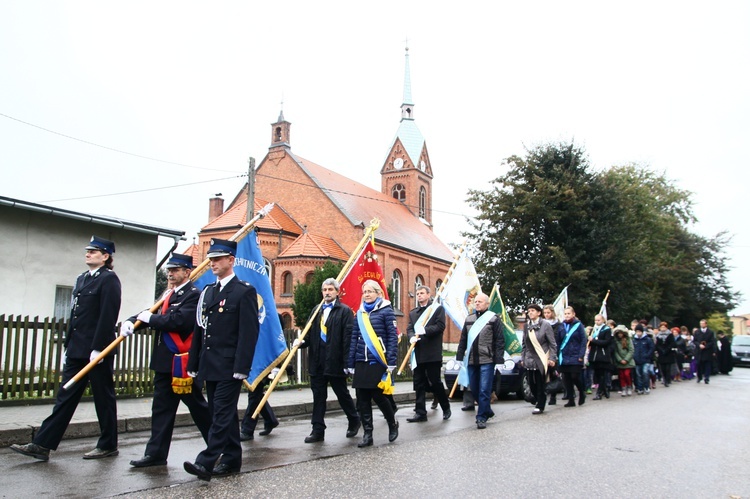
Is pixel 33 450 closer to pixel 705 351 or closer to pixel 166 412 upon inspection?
pixel 166 412

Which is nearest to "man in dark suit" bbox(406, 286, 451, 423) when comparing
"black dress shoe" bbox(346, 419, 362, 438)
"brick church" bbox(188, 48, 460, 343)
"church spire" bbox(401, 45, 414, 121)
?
"black dress shoe" bbox(346, 419, 362, 438)

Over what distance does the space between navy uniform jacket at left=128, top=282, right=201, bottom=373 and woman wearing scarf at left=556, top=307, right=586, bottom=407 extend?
897 cm

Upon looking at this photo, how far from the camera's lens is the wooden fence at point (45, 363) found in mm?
10812

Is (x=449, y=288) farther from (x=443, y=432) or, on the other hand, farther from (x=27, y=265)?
(x=27, y=265)

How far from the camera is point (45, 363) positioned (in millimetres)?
12008

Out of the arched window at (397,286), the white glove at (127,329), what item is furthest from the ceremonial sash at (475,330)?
the arched window at (397,286)

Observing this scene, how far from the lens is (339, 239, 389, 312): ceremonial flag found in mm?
9891

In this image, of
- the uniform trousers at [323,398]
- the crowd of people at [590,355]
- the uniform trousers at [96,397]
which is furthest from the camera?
the crowd of people at [590,355]

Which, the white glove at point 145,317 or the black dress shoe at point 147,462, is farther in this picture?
the white glove at point 145,317

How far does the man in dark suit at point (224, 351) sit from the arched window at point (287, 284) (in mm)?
36185

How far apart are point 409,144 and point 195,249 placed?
2673cm

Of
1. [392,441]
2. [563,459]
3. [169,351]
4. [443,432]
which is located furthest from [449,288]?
[169,351]

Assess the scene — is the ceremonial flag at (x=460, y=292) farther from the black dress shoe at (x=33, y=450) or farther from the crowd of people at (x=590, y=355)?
the black dress shoe at (x=33, y=450)

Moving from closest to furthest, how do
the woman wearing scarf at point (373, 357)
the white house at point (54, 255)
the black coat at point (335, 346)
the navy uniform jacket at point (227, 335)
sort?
the navy uniform jacket at point (227, 335) → the woman wearing scarf at point (373, 357) → the black coat at point (335, 346) → the white house at point (54, 255)
